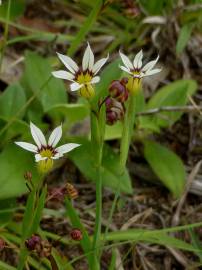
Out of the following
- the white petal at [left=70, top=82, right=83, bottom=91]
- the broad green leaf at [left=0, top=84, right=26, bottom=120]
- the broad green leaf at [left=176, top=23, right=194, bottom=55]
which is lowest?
the broad green leaf at [left=0, top=84, right=26, bottom=120]

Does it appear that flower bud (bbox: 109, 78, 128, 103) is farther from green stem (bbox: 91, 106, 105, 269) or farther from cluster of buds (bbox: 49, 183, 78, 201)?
cluster of buds (bbox: 49, 183, 78, 201)

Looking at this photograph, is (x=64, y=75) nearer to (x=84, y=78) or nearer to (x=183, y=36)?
(x=84, y=78)

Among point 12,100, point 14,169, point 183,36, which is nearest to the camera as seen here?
point 14,169

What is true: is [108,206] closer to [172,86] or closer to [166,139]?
[166,139]

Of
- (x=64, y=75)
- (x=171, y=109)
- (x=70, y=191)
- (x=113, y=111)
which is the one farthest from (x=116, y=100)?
(x=171, y=109)

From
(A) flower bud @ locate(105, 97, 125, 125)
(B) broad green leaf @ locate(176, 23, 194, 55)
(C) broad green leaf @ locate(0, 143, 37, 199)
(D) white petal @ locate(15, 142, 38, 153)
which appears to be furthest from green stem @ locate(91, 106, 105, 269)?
(B) broad green leaf @ locate(176, 23, 194, 55)

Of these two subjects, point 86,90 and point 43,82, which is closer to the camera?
point 86,90

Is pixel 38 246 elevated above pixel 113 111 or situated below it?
below
